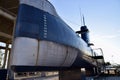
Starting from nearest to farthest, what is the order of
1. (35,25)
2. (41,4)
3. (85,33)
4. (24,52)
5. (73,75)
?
(24,52) → (35,25) → (41,4) → (73,75) → (85,33)

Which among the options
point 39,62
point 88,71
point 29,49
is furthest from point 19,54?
point 88,71

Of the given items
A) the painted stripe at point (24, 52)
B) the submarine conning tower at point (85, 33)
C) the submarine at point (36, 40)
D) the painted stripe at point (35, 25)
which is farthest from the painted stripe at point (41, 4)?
the submarine conning tower at point (85, 33)

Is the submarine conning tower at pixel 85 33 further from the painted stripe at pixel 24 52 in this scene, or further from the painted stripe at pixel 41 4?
the painted stripe at pixel 24 52

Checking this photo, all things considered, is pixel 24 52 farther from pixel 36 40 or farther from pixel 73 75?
pixel 73 75

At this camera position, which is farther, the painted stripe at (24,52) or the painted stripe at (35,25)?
the painted stripe at (35,25)

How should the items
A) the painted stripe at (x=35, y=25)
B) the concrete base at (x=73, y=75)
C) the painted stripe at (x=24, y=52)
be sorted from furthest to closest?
the concrete base at (x=73, y=75) < the painted stripe at (x=35, y=25) < the painted stripe at (x=24, y=52)

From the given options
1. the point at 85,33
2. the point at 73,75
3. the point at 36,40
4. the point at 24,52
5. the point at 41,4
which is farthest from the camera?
the point at 85,33

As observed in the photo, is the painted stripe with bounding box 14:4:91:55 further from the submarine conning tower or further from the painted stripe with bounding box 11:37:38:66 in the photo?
the submarine conning tower

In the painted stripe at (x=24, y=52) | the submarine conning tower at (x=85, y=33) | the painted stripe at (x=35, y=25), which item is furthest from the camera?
the submarine conning tower at (x=85, y=33)

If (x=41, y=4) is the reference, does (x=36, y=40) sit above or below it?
below

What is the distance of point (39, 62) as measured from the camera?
5312mm

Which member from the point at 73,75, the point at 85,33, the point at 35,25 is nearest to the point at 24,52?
the point at 35,25

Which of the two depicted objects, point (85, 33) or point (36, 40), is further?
point (85, 33)

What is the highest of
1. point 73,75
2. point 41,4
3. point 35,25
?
point 41,4
